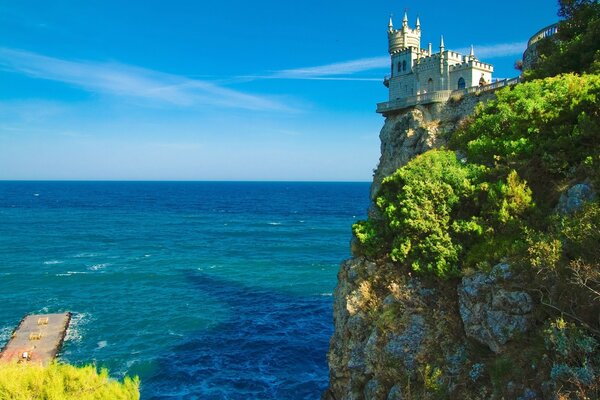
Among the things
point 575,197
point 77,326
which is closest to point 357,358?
point 575,197

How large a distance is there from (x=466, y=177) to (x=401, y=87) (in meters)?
28.5

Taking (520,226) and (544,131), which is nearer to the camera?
(520,226)

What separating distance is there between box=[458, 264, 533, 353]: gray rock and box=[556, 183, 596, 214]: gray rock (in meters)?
3.34

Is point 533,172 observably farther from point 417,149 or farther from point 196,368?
point 196,368

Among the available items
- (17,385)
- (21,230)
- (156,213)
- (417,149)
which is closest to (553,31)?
(417,149)

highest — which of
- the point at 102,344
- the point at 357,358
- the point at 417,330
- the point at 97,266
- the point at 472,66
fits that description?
the point at 472,66

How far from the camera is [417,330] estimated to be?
1806 cm

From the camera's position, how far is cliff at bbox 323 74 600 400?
13.4 m

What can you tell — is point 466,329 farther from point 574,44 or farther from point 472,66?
point 472,66

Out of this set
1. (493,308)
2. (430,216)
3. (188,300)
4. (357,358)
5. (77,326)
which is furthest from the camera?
(188,300)

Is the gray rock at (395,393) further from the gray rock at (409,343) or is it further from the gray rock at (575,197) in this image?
the gray rock at (575,197)

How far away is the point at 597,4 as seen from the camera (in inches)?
1172

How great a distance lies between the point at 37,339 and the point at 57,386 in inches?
907

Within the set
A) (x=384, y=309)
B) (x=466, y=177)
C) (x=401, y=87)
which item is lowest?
(x=384, y=309)
